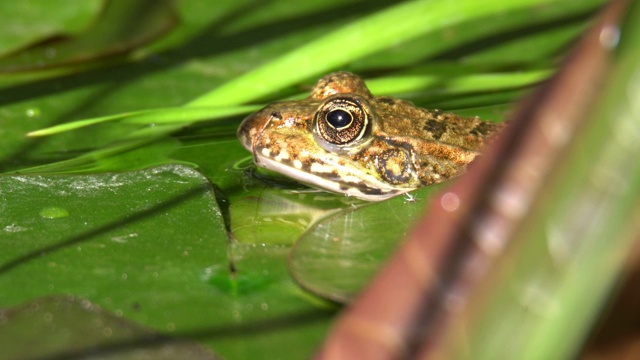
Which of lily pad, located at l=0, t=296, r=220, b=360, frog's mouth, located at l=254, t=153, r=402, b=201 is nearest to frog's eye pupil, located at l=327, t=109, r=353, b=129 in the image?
frog's mouth, located at l=254, t=153, r=402, b=201

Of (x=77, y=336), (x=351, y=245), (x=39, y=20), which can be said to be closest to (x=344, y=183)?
(x=351, y=245)

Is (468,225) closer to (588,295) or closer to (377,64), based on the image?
(588,295)

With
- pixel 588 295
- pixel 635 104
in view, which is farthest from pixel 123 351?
pixel 635 104

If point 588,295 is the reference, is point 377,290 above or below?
below

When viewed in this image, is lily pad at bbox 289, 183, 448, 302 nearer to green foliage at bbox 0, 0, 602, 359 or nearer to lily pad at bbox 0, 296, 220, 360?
green foliage at bbox 0, 0, 602, 359

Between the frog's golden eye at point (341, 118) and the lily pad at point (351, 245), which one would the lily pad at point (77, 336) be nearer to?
the lily pad at point (351, 245)

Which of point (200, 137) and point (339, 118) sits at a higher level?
point (339, 118)

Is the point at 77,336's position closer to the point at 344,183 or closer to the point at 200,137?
the point at 344,183

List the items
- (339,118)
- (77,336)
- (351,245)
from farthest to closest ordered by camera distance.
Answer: (339,118) → (351,245) → (77,336)
